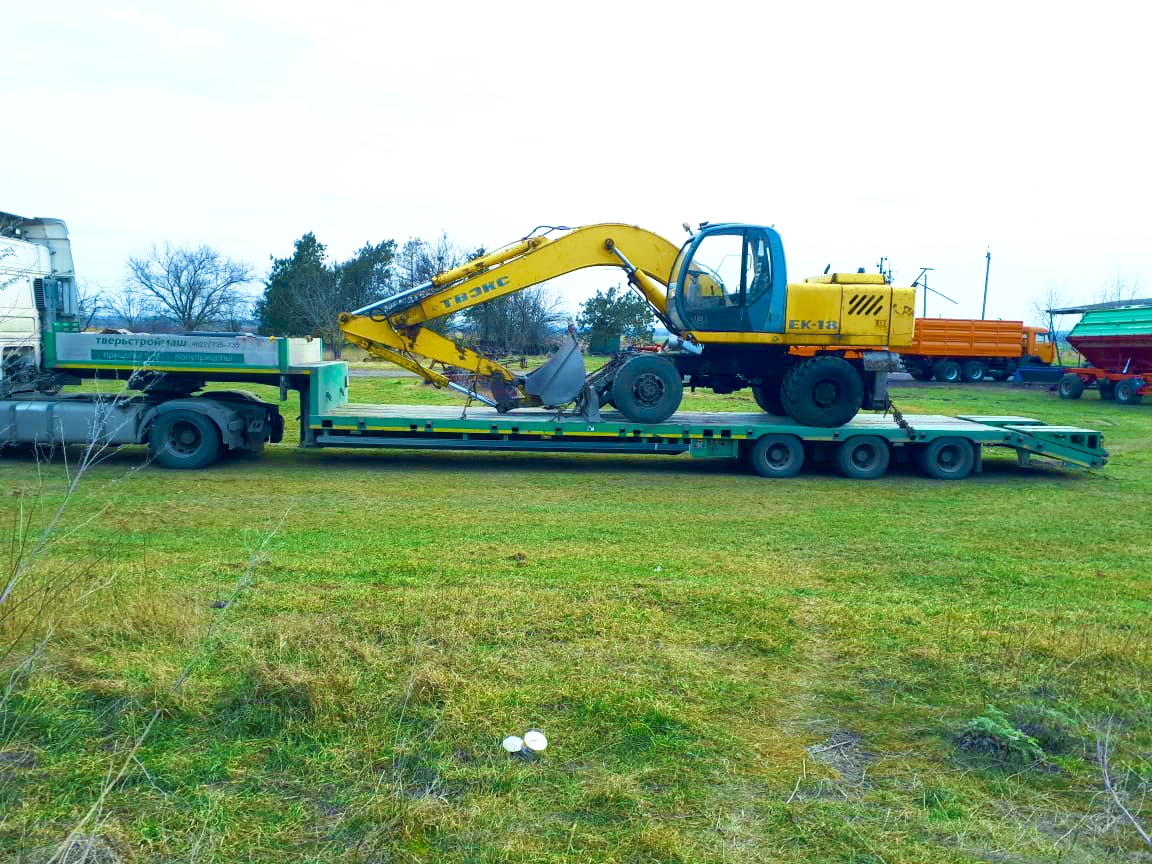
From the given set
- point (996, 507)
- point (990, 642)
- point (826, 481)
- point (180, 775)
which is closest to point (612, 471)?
point (826, 481)

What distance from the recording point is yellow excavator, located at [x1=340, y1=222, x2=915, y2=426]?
42.2 feet

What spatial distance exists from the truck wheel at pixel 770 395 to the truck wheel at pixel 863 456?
1.42 meters

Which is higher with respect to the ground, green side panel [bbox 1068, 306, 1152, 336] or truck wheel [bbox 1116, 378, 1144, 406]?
green side panel [bbox 1068, 306, 1152, 336]

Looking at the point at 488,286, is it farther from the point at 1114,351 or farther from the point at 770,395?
the point at 1114,351

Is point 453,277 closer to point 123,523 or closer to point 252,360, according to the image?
point 252,360

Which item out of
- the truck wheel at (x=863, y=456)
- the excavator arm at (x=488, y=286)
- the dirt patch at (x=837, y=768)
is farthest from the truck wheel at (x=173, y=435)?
the dirt patch at (x=837, y=768)

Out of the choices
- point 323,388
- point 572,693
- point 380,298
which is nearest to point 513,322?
point 380,298

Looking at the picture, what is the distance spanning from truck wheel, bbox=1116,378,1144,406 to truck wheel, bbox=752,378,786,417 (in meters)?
17.1

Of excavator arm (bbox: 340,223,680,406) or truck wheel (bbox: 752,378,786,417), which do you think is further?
truck wheel (bbox: 752,378,786,417)

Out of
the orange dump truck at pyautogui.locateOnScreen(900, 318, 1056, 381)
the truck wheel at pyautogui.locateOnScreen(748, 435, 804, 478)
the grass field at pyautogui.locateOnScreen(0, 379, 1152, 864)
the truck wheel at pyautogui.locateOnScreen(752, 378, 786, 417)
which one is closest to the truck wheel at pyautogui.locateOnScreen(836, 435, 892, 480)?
the truck wheel at pyautogui.locateOnScreen(748, 435, 804, 478)

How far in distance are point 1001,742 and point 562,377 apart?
9.56 meters

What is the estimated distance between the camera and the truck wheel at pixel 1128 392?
86.3ft

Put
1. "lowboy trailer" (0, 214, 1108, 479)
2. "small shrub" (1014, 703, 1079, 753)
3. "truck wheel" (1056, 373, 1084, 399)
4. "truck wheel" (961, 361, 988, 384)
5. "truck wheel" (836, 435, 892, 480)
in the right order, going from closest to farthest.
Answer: "small shrub" (1014, 703, 1079, 753) < "lowboy trailer" (0, 214, 1108, 479) < "truck wheel" (836, 435, 892, 480) < "truck wheel" (1056, 373, 1084, 399) < "truck wheel" (961, 361, 988, 384)

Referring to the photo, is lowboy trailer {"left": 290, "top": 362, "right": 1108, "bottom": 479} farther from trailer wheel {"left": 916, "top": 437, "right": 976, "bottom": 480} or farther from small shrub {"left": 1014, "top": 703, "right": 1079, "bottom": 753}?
small shrub {"left": 1014, "top": 703, "right": 1079, "bottom": 753}
